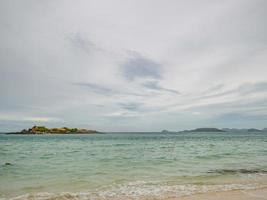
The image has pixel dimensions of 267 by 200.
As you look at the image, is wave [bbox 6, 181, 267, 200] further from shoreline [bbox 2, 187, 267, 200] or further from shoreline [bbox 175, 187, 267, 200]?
shoreline [bbox 175, 187, 267, 200]

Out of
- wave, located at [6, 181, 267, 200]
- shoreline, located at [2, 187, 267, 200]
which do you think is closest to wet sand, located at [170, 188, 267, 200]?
shoreline, located at [2, 187, 267, 200]

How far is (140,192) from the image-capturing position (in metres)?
9.00

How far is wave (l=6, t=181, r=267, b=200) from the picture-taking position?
8.42 metres

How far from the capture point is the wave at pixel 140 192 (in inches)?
332

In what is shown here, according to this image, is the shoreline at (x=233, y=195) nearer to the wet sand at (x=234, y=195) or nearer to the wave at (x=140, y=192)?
the wet sand at (x=234, y=195)

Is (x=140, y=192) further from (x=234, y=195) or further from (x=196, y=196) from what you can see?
(x=234, y=195)

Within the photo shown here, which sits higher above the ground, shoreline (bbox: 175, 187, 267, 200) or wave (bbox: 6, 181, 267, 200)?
shoreline (bbox: 175, 187, 267, 200)

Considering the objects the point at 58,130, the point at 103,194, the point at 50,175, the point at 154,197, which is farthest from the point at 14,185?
the point at 58,130

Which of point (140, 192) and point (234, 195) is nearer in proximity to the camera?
point (234, 195)

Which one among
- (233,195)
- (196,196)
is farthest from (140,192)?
(233,195)

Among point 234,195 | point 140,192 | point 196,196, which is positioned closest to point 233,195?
point 234,195

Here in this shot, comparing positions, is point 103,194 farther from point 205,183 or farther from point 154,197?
point 205,183

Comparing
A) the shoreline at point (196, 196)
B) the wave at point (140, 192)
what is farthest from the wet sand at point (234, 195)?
the wave at point (140, 192)

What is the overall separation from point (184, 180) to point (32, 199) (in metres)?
6.26
